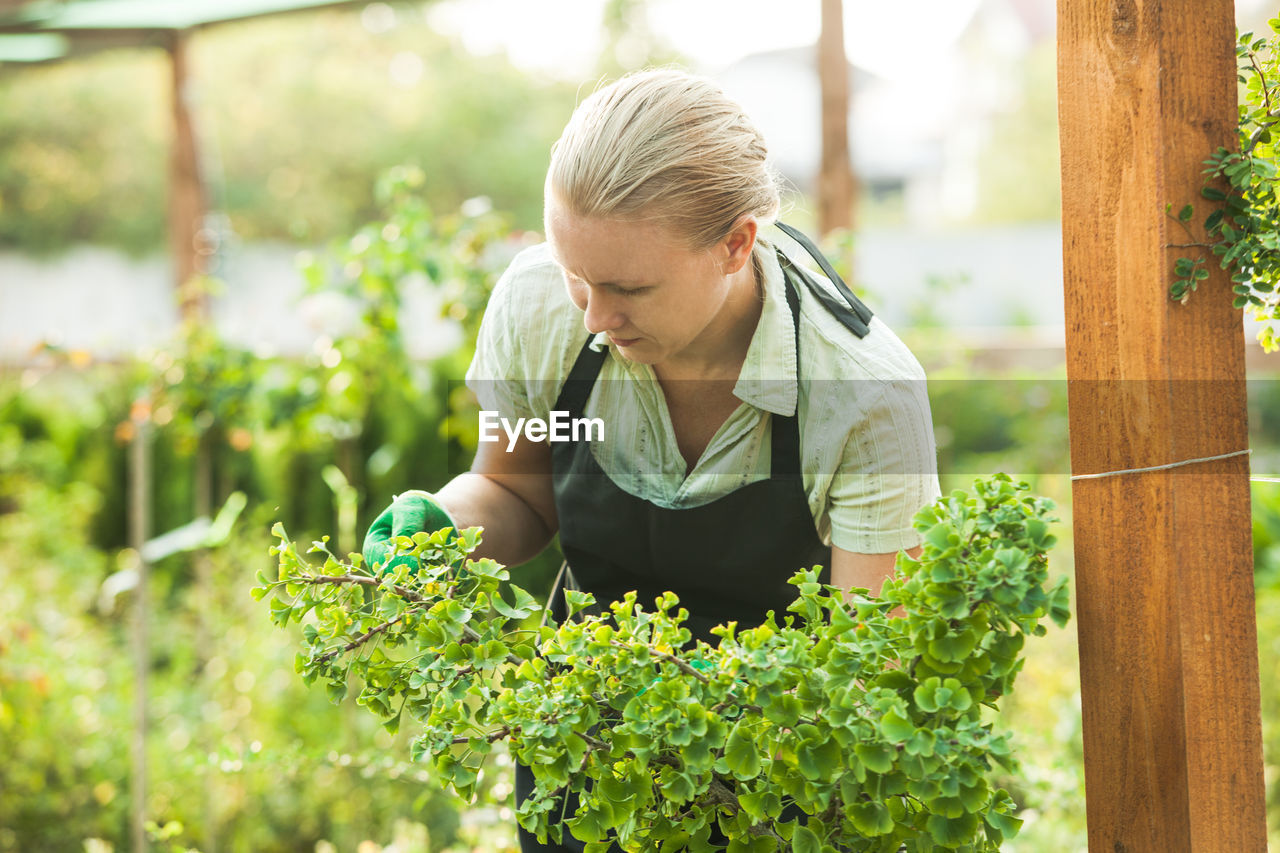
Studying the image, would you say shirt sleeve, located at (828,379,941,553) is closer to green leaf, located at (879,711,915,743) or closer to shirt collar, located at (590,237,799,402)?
shirt collar, located at (590,237,799,402)

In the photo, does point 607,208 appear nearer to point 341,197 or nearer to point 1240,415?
point 1240,415

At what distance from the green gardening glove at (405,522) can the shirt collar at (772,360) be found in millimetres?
282

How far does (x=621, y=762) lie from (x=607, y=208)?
551 mm

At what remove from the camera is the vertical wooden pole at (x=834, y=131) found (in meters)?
2.80

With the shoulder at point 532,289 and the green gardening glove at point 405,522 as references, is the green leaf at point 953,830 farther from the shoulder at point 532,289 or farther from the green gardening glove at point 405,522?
the shoulder at point 532,289

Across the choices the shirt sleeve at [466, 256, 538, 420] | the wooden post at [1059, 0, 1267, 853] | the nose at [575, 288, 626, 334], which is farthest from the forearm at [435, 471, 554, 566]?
the wooden post at [1059, 0, 1267, 853]

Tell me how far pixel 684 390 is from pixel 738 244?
211mm

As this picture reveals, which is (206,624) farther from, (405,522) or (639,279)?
(639,279)

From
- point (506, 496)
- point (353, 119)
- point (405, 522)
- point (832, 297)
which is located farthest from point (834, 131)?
point (353, 119)

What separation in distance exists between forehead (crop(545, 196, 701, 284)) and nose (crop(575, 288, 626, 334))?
0.06 feet

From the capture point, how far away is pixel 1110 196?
35.6 inches

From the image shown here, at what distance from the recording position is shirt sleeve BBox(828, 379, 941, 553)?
105 cm

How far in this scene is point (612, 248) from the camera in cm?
100

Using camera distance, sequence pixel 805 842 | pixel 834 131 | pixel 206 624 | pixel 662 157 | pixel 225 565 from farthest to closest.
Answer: pixel 834 131 < pixel 225 565 < pixel 206 624 < pixel 662 157 < pixel 805 842
